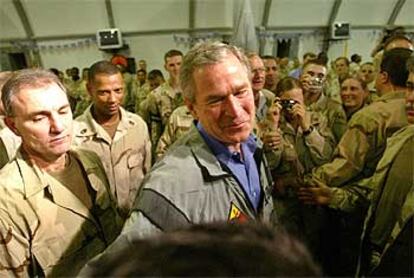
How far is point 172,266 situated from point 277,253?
0.35 ft

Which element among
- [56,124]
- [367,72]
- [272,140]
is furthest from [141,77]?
[56,124]

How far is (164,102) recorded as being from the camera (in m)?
3.17

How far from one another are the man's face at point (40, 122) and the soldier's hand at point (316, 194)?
1.01 metres

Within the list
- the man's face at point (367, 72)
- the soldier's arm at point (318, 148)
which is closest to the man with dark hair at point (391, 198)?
the soldier's arm at point (318, 148)

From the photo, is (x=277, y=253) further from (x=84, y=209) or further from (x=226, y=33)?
(x=226, y=33)

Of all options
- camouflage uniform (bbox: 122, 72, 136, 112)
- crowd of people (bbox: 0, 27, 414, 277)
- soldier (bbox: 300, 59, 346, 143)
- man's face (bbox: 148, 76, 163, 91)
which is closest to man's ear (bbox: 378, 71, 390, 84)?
crowd of people (bbox: 0, 27, 414, 277)

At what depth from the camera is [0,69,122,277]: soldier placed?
3.66ft

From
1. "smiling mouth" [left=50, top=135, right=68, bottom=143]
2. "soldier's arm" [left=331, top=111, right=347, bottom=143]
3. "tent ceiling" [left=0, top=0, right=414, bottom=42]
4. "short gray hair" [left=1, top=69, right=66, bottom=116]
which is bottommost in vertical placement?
"soldier's arm" [left=331, top=111, right=347, bottom=143]

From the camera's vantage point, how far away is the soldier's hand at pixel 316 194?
162 cm

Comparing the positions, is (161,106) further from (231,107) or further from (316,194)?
(231,107)

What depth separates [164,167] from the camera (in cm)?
100

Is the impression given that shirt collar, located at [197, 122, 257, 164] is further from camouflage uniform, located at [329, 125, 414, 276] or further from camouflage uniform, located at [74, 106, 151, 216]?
camouflage uniform, located at [74, 106, 151, 216]

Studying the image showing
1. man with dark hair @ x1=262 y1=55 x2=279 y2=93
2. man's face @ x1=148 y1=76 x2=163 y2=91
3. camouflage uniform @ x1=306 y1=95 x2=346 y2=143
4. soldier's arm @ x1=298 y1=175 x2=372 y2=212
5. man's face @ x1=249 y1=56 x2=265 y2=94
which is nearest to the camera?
soldier's arm @ x1=298 y1=175 x2=372 y2=212

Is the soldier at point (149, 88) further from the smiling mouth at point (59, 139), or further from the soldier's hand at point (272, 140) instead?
the smiling mouth at point (59, 139)
